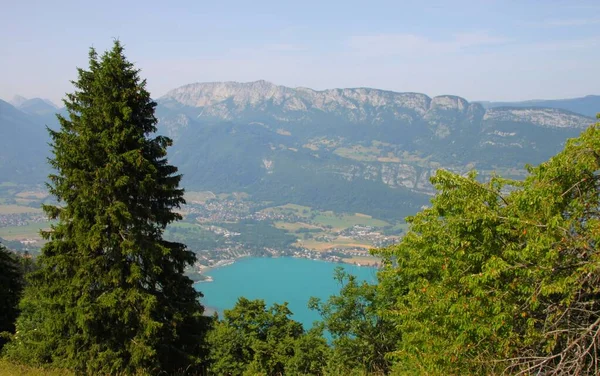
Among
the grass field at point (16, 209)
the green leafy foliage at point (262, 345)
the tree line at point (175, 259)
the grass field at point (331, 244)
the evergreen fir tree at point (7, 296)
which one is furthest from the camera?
the grass field at point (16, 209)

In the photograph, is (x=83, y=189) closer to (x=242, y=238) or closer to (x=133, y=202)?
(x=133, y=202)

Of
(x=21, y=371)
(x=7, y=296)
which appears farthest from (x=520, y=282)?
(x=7, y=296)

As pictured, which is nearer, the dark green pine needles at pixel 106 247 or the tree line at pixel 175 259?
the tree line at pixel 175 259

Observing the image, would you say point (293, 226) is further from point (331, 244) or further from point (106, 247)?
point (106, 247)

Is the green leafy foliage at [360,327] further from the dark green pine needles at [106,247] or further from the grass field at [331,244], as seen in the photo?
the grass field at [331,244]

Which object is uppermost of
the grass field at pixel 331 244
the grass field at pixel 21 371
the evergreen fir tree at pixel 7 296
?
the grass field at pixel 21 371

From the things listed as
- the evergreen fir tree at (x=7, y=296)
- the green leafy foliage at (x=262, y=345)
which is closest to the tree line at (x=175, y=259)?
the evergreen fir tree at (x=7, y=296)
